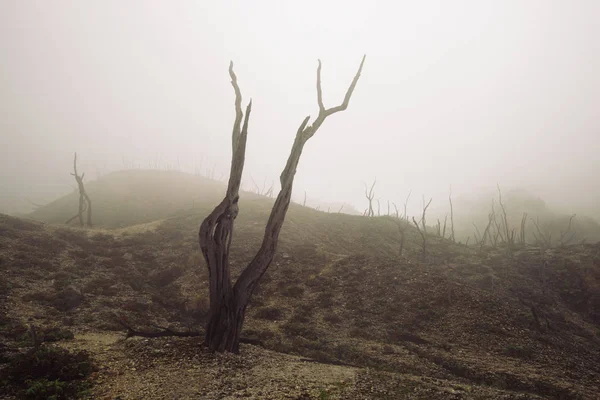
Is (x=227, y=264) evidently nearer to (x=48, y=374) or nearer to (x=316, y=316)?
(x=48, y=374)

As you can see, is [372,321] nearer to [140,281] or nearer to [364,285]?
[364,285]

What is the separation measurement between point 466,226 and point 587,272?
5483 cm

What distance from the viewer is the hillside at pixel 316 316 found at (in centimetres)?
947

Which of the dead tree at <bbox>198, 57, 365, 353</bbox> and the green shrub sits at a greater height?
the dead tree at <bbox>198, 57, 365, 353</bbox>

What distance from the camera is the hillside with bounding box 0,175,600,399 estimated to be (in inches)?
373

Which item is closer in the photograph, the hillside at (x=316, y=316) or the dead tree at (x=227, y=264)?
the hillside at (x=316, y=316)

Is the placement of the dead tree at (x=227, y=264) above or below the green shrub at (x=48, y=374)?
above

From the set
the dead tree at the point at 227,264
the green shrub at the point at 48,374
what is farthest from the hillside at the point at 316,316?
the dead tree at the point at 227,264

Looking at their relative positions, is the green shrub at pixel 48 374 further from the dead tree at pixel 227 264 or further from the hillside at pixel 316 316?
the dead tree at pixel 227 264

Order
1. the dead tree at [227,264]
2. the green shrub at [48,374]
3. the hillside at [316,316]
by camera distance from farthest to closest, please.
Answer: the dead tree at [227,264] < the hillside at [316,316] < the green shrub at [48,374]

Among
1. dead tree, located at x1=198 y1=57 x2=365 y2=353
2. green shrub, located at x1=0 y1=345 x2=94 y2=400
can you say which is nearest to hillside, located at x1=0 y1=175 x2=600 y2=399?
green shrub, located at x1=0 y1=345 x2=94 y2=400

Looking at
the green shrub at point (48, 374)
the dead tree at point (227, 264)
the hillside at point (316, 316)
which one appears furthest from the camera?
the dead tree at point (227, 264)

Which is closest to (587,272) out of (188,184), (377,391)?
(377,391)

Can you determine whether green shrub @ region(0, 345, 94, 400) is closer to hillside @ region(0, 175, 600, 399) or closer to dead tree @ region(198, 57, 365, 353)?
hillside @ region(0, 175, 600, 399)
